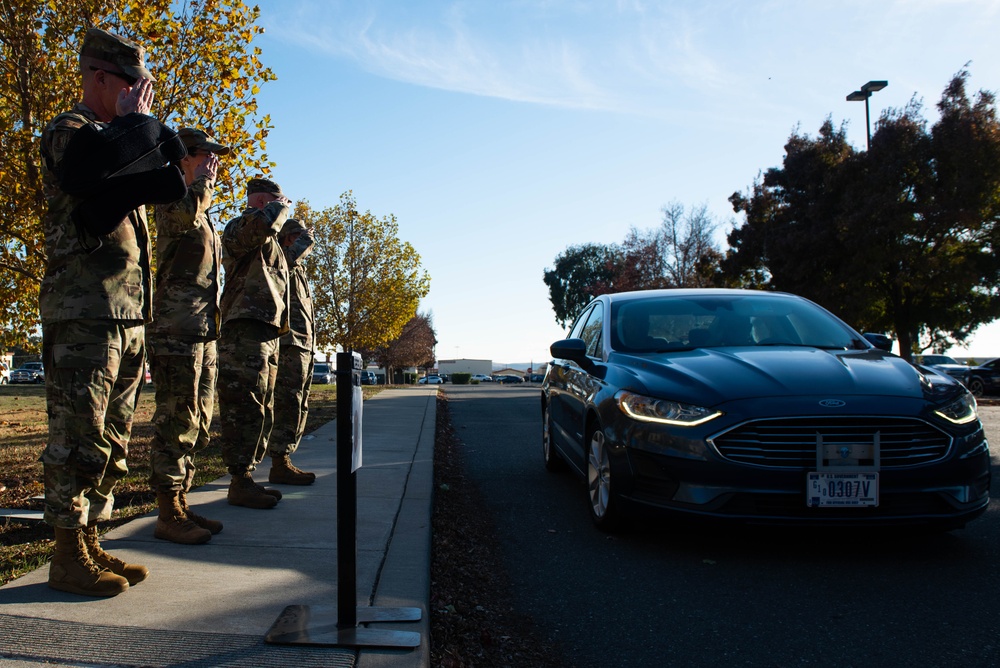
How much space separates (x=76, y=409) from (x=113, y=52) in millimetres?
1395

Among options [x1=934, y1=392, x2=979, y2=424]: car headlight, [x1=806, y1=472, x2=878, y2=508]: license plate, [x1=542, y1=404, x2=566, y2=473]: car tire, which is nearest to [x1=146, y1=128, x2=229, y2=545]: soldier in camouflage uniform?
[x1=806, y1=472, x2=878, y2=508]: license plate

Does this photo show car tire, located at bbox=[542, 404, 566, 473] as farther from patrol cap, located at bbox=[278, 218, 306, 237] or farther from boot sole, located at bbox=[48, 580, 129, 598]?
boot sole, located at bbox=[48, 580, 129, 598]

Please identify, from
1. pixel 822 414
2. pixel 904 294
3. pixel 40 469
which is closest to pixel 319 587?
pixel 822 414

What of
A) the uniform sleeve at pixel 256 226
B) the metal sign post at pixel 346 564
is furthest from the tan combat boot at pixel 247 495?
the metal sign post at pixel 346 564

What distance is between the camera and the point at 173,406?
3936 millimetres

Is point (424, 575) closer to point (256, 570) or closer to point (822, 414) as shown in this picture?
point (256, 570)

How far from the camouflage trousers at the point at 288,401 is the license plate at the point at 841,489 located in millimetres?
3456

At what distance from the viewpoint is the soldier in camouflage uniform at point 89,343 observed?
2990 mm

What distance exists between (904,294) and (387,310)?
1738 centimetres

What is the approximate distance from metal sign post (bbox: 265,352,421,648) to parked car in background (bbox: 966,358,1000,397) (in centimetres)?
2606

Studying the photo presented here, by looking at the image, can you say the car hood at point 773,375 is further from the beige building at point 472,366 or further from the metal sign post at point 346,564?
the beige building at point 472,366

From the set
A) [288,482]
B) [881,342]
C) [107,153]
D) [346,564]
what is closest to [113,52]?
[107,153]

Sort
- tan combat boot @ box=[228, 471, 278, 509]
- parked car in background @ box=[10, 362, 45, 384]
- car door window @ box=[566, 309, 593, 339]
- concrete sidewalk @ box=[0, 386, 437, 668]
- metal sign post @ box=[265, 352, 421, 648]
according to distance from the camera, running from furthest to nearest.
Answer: parked car in background @ box=[10, 362, 45, 384]
car door window @ box=[566, 309, 593, 339]
tan combat boot @ box=[228, 471, 278, 509]
metal sign post @ box=[265, 352, 421, 648]
concrete sidewalk @ box=[0, 386, 437, 668]

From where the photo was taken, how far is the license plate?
12.9 ft
